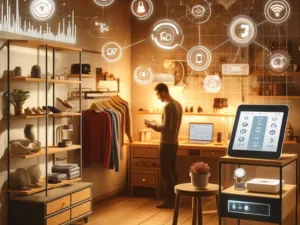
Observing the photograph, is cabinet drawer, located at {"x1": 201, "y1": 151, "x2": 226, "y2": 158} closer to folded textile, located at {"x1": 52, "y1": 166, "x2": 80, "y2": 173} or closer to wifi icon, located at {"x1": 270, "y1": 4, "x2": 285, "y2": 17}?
folded textile, located at {"x1": 52, "y1": 166, "x2": 80, "y2": 173}

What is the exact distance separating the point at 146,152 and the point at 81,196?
2.05 metres

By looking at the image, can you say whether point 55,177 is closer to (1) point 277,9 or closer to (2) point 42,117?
(2) point 42,117

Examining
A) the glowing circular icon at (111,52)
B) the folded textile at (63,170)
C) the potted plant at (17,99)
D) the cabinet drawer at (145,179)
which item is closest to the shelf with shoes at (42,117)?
the potted plant at (17,99)

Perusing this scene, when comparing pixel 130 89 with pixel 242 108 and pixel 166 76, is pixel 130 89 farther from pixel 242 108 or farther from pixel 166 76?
pixel 242 108

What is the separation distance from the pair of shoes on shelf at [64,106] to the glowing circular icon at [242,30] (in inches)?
92.7

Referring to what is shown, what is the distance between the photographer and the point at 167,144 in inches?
311

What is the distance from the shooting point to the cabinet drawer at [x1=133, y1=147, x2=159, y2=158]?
8797 millimetres

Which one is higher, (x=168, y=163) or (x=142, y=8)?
(x=142, y=8)

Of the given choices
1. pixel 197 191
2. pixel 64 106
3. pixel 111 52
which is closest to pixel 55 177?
pixel 64 106

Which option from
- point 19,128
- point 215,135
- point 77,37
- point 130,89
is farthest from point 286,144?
point 19,128

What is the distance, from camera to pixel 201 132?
29.6 ft

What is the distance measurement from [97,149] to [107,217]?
3.46 ft

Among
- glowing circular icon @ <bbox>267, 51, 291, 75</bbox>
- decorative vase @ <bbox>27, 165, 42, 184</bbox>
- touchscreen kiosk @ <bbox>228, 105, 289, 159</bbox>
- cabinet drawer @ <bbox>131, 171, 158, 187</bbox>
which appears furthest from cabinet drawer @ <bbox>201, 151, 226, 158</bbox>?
touchscreen kiosk @ <bbox>228, 105, 289, 159</bbox>

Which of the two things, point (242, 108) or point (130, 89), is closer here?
point (242, 108)
